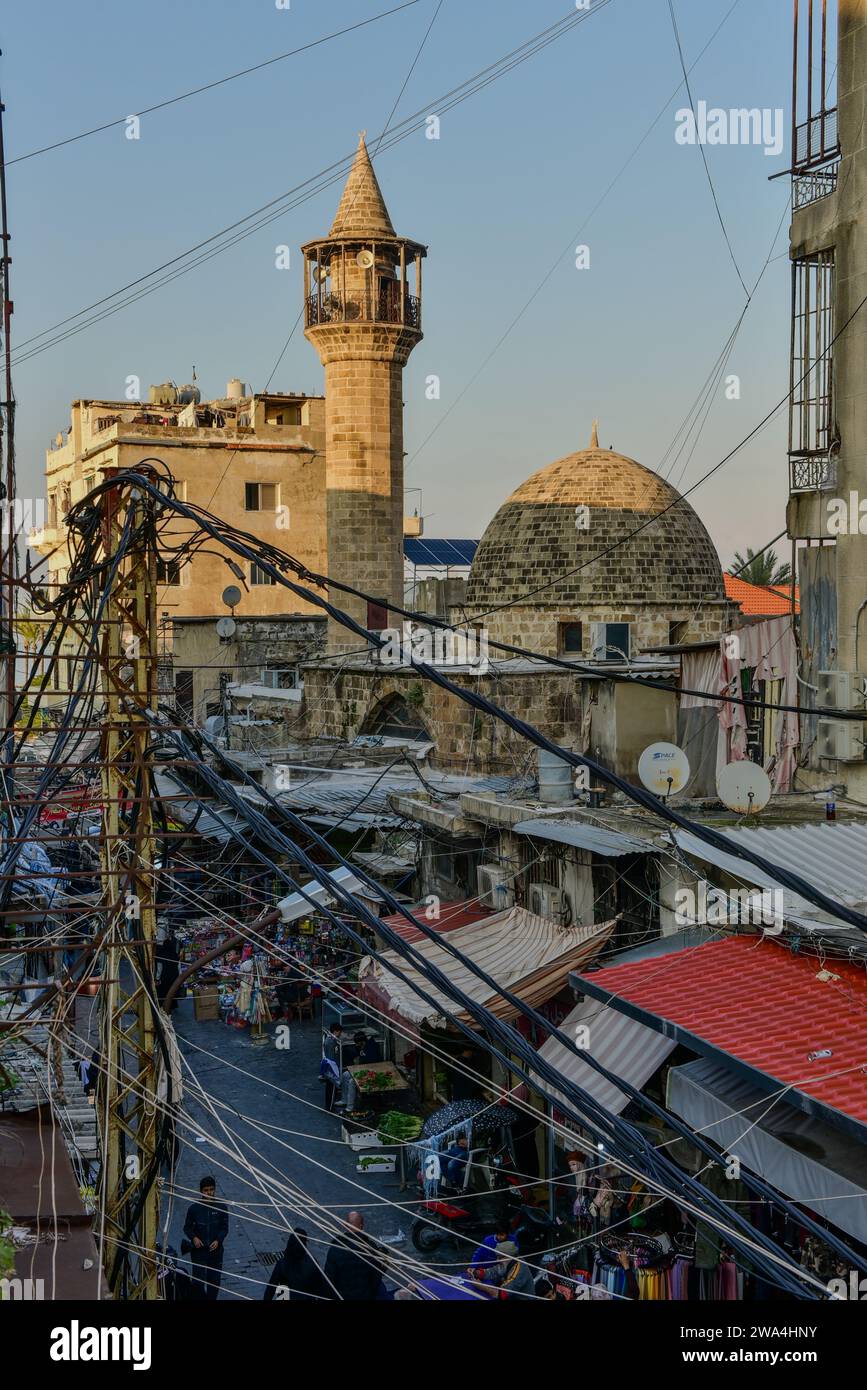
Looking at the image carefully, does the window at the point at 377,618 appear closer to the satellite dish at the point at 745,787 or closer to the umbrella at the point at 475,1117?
the umbrella at the point at 475,1117

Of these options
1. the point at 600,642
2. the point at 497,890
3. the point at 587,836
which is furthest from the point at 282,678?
the point at 587,836

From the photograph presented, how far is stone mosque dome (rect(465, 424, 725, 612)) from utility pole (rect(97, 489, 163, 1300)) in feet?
61.9

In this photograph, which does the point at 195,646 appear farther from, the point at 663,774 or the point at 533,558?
the point at 663,774

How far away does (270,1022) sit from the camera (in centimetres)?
2041

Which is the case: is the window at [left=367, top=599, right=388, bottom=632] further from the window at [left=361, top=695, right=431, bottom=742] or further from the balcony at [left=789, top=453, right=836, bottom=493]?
the balcony at [left=789, top=453, right=836, bottom=493]

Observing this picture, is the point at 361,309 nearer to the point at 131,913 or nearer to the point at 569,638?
the point at 569,638

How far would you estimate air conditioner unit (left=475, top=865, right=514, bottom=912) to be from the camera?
16.3 m

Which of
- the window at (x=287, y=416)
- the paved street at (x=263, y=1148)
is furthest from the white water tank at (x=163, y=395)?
the paved street at (x=263, y=1148)

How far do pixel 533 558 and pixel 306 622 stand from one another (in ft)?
39.4

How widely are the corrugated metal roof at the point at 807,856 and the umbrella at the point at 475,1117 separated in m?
3.19

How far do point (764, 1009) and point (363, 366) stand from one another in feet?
75.3

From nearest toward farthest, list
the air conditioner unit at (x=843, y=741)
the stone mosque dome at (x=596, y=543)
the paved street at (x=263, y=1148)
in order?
the paved street at (x=263, y=1148) < the air conditioner unit at (x=843, y=741) < the stone mosque dome at (x=596, y=543)

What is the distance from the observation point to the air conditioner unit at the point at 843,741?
1505 cm
